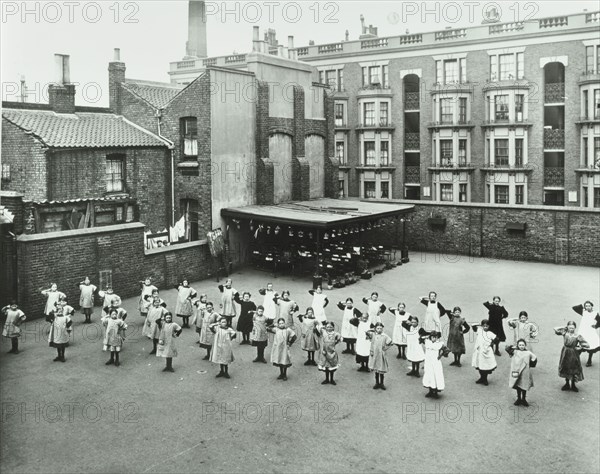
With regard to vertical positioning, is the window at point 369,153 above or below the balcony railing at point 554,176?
above

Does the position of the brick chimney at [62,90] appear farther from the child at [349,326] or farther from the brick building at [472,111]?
the child at [349,326]

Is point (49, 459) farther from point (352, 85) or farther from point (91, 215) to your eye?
point (352, 85)

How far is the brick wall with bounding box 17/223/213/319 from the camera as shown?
779 inches

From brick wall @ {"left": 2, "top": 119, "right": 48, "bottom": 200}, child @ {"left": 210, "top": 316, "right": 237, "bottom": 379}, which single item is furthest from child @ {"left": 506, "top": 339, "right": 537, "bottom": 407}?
brick wall @ {"left": 2, "top": 119, "right": 48, "bottom": 200}

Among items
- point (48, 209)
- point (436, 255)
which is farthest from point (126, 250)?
point (436, 255)

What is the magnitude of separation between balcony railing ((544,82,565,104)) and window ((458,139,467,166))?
19.0 feet

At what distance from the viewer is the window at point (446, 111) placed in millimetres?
42406

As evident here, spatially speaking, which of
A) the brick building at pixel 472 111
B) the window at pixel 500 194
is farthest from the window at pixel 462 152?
the window at pixel 500 194

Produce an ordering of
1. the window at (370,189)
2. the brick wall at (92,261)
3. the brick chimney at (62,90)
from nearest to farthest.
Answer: the brick wall at (92,261)
the brick chimney at (62,90)
the window at (370,189)

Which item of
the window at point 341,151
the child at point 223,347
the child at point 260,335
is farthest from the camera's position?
the window at point 341,151

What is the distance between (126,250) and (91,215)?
547 centimetres

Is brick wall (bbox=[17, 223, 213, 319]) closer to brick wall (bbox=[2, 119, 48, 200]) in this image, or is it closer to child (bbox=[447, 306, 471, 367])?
brick wall (bbox=[2, 119, 48, 200])

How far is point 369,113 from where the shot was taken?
45156 millimetres

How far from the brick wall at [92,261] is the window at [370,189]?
22.7 m
